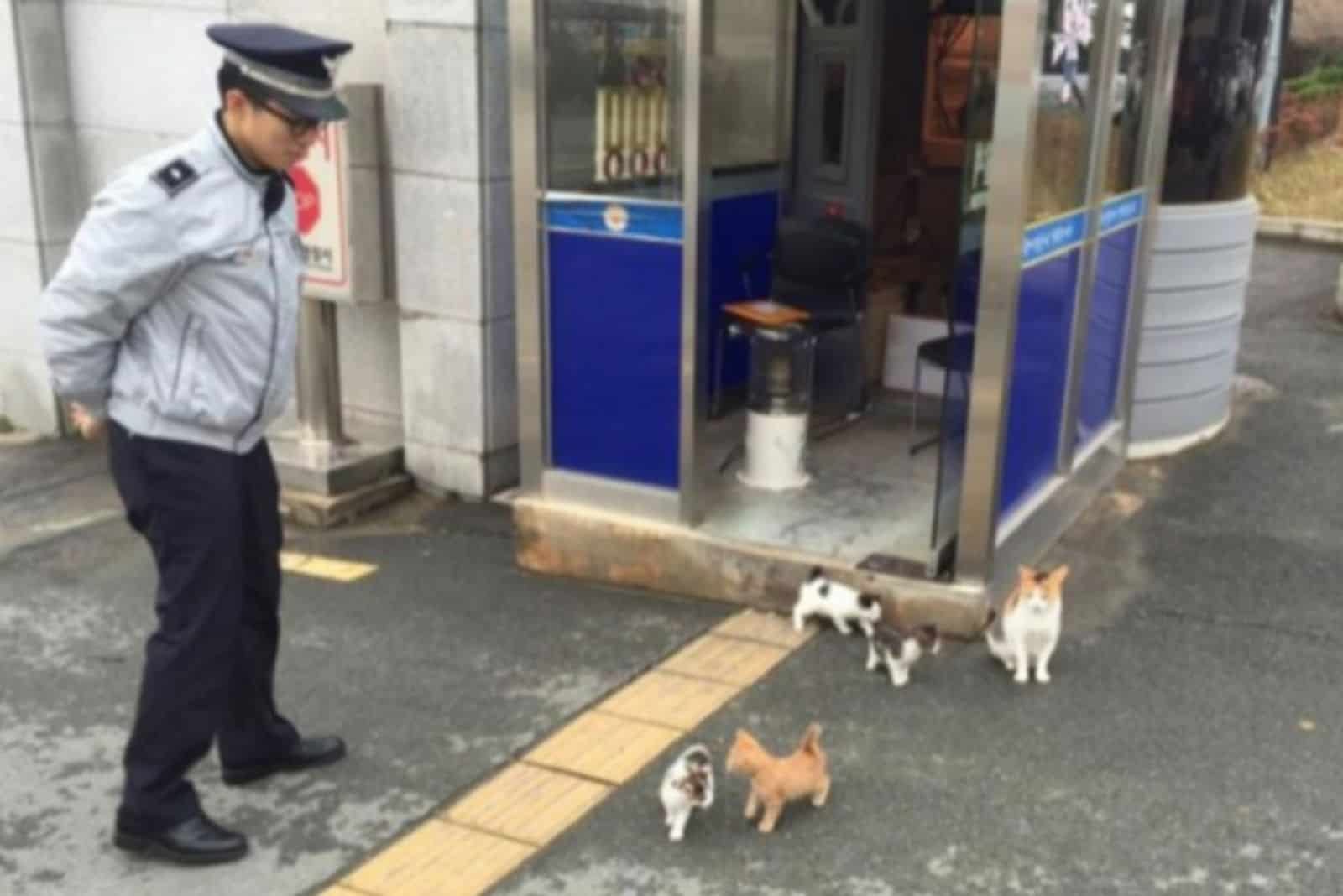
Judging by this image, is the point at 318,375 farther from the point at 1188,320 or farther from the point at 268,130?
the point at 1188,320

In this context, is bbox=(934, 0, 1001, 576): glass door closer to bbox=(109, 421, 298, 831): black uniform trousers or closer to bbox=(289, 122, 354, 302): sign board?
bbox=(109, 421, 298, 831): black uniform trousers

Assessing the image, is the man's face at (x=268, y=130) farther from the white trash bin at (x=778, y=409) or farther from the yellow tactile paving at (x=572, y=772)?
the white trash bin at (x=778, y=409)

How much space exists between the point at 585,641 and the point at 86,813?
1680mm

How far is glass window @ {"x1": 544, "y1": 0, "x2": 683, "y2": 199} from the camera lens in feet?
Result: 16.0

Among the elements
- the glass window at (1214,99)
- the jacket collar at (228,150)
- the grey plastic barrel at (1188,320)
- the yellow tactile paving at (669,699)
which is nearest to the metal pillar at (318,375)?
the yellow tactile paving at (669,699)

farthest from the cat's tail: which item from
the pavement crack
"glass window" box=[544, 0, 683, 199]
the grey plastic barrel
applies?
the grey plastic barrel

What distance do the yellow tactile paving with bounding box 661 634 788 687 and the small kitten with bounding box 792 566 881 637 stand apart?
171 mm

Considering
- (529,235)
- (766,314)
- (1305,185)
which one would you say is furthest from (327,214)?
(1305,185)

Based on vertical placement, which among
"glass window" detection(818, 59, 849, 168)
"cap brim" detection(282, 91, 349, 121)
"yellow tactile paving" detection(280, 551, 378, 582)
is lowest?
"yellow tactile paving" detection(280, 551, 378, 582)

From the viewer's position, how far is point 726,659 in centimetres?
467

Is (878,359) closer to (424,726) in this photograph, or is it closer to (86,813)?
(424,726)

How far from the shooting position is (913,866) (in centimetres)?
350

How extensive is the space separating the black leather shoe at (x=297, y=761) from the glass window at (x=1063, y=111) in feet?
8.93

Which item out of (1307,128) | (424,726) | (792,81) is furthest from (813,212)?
(1307,128)
